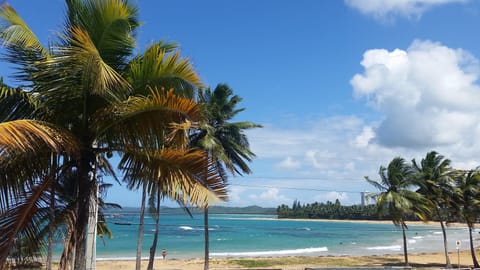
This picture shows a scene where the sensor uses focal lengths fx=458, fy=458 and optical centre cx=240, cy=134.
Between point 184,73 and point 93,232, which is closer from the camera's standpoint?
point 184,73

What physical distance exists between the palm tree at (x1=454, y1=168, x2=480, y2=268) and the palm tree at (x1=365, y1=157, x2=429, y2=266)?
2568mm

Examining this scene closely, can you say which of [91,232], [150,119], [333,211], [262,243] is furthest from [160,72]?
[333,211]

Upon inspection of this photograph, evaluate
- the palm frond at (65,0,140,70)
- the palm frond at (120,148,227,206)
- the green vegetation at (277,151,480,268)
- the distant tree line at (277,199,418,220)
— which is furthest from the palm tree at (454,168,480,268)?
the distant tree line at (277,199,418,220)

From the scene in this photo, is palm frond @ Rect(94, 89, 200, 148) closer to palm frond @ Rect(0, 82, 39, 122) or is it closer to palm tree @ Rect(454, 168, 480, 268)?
palm frond @ Rect(0, 82, 39, 122)

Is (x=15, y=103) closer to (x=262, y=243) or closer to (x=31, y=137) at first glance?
(x=31, y=137)

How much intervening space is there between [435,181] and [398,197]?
10.5 ft

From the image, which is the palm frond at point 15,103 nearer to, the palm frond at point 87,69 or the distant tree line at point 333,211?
the palm frond at point 87,69

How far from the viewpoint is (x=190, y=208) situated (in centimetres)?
529

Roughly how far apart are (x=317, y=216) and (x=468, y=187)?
159552 millimetres

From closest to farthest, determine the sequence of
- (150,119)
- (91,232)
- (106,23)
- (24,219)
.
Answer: (24,219), (106,23), (150,119), (91,232)

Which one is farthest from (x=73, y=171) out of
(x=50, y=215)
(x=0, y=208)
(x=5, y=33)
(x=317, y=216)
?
(x=317, y=216)

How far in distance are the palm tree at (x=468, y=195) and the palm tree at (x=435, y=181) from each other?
0.56 m

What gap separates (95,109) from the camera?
519cm

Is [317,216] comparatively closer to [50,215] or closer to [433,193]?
[433,193]
